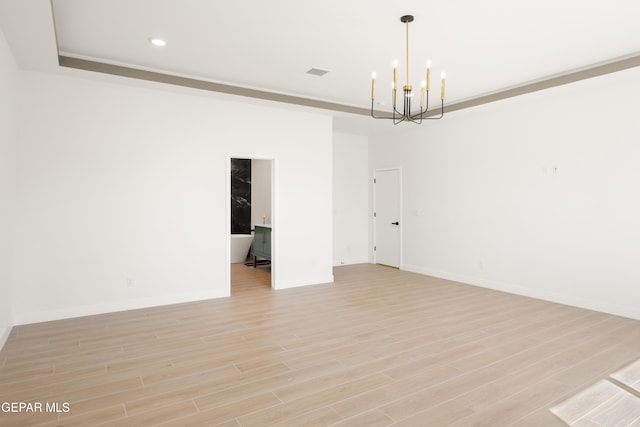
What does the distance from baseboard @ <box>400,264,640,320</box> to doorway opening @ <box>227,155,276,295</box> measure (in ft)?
10.5

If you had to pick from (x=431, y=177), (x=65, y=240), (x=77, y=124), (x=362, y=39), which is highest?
(x=362, y=39)

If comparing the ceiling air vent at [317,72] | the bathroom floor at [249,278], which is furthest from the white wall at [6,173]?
the ceiling air vent at [317,72]

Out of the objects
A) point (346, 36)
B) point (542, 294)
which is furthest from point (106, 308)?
point (542, 294)

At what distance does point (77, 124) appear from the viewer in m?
4.46

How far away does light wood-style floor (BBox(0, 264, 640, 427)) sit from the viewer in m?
2.43

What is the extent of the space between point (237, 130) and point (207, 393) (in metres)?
3.82

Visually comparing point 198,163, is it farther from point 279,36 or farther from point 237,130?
point 279,36

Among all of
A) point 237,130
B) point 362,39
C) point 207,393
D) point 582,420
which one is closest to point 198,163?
point 237,130

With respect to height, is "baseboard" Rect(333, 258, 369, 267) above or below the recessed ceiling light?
below

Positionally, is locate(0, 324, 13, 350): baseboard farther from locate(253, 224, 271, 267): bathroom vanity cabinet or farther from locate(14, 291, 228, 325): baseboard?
locate(253, 224, 271, 267): bathroom vanity cabinet

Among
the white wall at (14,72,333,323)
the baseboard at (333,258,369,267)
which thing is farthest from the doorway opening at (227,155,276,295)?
the white wall at (14,72,333,323)

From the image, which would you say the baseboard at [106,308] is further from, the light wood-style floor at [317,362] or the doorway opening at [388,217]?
the doorway opening at [388,217]

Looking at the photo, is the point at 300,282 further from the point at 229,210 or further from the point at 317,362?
the point at 317,362

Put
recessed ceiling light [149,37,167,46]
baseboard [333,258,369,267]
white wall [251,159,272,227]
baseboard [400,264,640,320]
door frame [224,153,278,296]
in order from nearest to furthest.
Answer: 1. recessed ceiling light [149,37,167,46]
2. baseboard [400,264,640,320]
3. door frame [224,153,278,296]
4. baseboard [333,258,369,267]
5. white wall [251,159,272,227]
